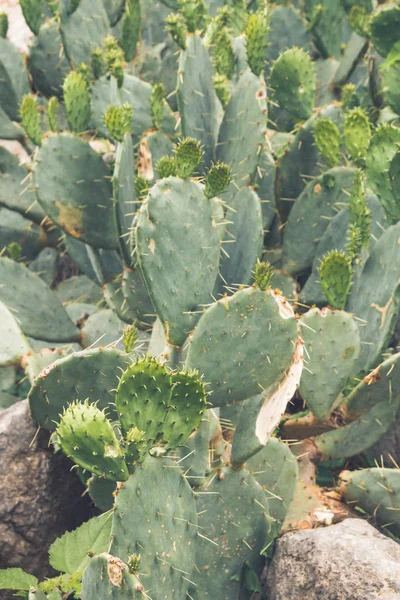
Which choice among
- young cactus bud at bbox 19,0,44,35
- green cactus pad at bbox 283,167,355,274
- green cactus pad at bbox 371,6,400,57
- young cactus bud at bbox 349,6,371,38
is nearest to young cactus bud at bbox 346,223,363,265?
green cactus pad at bbox 283,167,355,274

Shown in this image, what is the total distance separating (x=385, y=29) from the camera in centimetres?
288

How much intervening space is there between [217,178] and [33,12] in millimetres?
1620

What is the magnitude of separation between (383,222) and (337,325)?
52 centimetres

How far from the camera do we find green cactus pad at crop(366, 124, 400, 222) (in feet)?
7.19

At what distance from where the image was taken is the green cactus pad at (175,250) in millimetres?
1885

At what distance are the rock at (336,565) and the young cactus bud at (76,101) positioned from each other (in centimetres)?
143

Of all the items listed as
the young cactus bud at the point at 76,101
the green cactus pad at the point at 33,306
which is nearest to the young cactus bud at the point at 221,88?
the young cactus bud at the point at 76,101

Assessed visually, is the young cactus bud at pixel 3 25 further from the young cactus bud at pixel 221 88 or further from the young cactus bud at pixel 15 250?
the young cactus bud at pixel 221 88

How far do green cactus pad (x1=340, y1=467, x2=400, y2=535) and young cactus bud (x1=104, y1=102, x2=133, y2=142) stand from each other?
1.13 meters

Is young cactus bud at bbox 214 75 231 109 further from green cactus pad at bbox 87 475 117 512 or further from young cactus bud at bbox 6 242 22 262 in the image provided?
green cactus pad at bbox 87 475 117 512

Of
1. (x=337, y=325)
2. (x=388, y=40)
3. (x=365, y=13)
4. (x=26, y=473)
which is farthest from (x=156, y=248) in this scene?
(x=365, y=13)

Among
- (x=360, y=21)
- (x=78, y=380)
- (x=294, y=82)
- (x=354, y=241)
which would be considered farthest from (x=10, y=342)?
(x=360, y=21)

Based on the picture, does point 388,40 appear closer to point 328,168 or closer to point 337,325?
point 328,168

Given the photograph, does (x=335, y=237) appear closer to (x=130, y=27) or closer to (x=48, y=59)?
(x=130, y=27)
